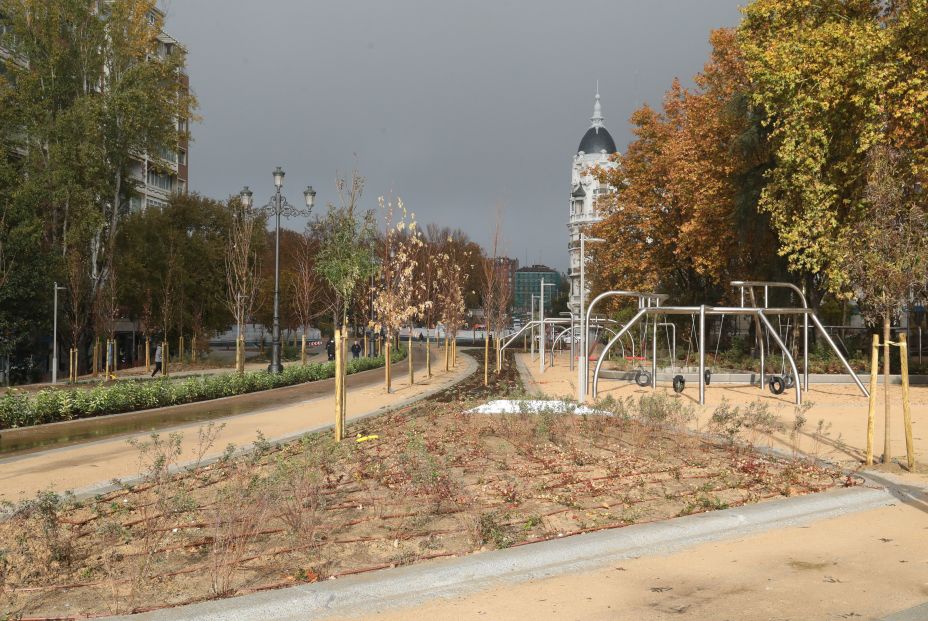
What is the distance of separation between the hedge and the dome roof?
104 m

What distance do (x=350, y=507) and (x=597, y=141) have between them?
398 feet

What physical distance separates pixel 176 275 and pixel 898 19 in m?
33.7

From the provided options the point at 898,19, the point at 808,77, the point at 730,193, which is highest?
the point at 898,19

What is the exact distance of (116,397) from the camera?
18.0m

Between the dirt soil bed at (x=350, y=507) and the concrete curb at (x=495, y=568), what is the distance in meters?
0.33

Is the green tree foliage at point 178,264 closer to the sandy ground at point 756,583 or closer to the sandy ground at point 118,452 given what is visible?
the sandy ground at point 118,452

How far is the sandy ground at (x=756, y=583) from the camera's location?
493 cm

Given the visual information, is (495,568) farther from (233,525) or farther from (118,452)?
(118,452)

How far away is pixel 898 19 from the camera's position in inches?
920

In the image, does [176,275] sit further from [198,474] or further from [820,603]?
[820,603]

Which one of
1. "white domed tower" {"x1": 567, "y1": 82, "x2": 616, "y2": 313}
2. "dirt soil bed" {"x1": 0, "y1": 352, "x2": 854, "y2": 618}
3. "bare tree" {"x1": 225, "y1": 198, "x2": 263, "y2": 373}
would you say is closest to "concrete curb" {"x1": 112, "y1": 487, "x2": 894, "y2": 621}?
"dirt soil bed" {"x1": 0, "y1": 352, "x2": 854, "y2": 618}

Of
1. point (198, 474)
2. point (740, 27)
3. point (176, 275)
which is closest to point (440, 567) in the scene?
point (198, 474)

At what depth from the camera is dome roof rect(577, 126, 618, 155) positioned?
123 m

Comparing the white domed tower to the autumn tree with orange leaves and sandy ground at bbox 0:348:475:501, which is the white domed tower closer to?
the autumn tree with orange leaves
